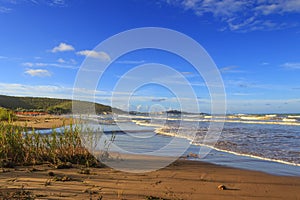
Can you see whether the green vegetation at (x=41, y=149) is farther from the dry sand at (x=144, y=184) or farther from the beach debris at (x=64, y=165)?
the dry sand at (x=144, y=184)

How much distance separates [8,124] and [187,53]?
21.6 ft

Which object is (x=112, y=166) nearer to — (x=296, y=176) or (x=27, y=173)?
(x=27, y=173)

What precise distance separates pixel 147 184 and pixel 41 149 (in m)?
4.10

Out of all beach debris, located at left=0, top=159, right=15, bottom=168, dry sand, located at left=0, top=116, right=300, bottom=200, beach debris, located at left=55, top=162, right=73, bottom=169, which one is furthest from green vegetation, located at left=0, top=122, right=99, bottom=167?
dry sand, located at left=0, top=116, right=300, bottom=200

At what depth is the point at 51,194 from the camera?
19.0 ft

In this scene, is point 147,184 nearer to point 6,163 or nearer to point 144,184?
point 144,184

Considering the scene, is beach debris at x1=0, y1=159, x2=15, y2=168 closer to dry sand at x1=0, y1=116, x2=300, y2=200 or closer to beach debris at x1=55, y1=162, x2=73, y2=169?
dry sand at x1=0, y1=116, x2=300, y2=200

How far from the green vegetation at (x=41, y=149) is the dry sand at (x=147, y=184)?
1.64ft

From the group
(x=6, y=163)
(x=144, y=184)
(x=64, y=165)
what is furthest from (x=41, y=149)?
(x=144, y=184)

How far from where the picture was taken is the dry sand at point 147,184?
599cm

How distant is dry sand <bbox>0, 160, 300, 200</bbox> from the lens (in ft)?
19.6

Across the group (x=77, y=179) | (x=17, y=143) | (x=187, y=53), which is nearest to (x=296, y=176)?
(x=187, y=53)

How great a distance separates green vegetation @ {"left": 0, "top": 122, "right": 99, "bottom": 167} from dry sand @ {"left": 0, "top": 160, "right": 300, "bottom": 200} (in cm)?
50

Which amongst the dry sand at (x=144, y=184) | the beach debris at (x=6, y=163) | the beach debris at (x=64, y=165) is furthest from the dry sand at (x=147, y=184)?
the beach debris at (x=6, y=163)
